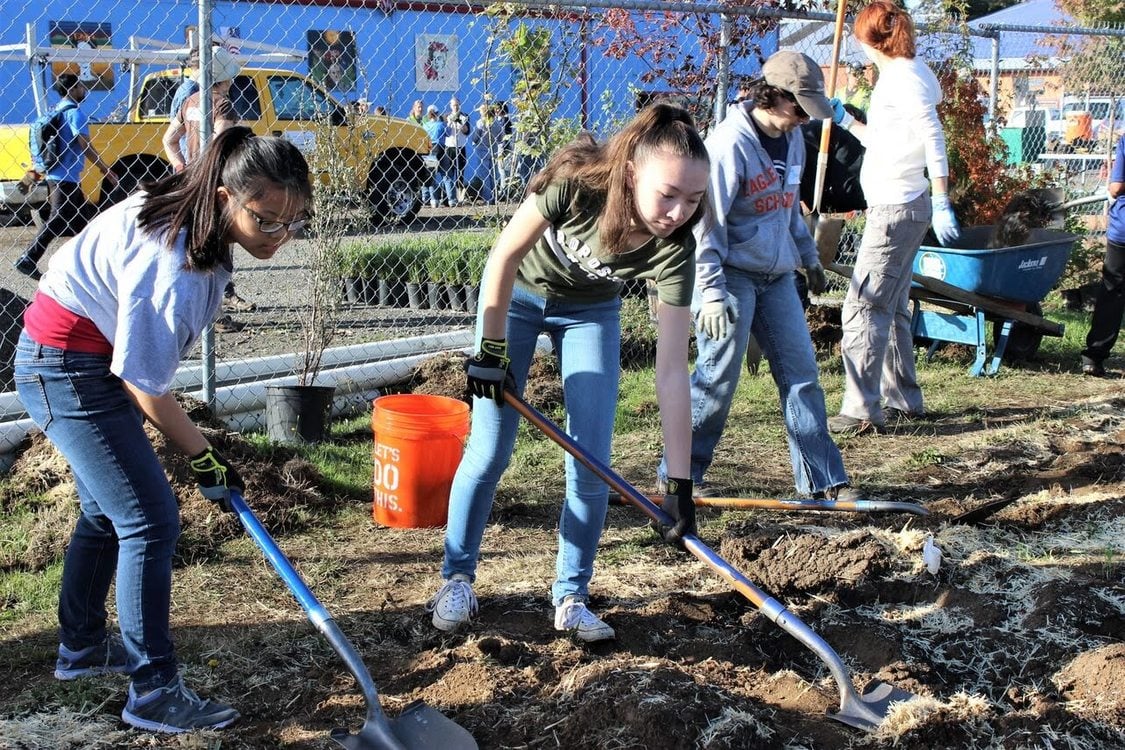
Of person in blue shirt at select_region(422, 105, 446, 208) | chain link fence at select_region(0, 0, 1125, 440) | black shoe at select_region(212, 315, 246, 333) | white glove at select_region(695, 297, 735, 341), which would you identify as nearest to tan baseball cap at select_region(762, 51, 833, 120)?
chain link fence at select_region(0, 0, 1125, 440)

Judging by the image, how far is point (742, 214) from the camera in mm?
4656

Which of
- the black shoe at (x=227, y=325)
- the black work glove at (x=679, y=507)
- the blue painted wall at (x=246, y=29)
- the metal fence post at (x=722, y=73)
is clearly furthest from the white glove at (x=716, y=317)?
the blue painted wall at (x=246, y=29)

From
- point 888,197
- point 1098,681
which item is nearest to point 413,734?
point 1098,681

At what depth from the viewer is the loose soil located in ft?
9.66

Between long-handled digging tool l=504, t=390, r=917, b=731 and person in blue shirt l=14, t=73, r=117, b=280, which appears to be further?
person in blue shirt l=14, t=73, r=117, b=280

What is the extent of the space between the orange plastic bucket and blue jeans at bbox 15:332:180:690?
163 cm

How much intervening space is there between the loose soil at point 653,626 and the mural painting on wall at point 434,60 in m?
8.23

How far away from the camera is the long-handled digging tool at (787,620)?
3.01 m

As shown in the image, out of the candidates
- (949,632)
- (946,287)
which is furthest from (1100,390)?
(949,632)

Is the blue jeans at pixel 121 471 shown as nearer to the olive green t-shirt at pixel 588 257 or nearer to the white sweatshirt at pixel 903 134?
the olive green t-shirt at pixel 588 257

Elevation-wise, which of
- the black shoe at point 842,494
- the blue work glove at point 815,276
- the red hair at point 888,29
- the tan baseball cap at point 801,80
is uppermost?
the red hair at point 888,29

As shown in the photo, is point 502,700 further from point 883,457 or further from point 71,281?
point 883,457

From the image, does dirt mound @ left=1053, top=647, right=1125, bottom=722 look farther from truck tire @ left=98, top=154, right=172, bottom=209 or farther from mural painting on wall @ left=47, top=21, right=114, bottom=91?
mural painting on wall @ left=47, top=21, right=114, bottom=91

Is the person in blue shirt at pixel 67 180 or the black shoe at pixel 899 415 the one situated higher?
the person in blue shirt at pixel 67 180
